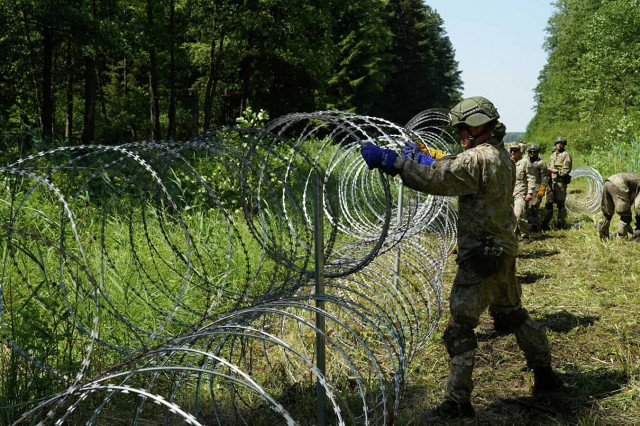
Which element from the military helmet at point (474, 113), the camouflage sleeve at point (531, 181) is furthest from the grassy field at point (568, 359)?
the camouflage sleeve at point (531, 181)

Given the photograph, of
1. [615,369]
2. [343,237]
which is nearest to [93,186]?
[343,237]

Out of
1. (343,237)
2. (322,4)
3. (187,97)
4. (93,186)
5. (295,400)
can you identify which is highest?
(322,4)

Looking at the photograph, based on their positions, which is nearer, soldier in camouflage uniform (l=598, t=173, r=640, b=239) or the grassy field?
the grassy field

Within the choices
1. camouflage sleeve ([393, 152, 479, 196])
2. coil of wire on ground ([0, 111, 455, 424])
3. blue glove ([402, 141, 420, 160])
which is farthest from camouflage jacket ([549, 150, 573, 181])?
camouflage sleeve ([393, 152, 479, 196])

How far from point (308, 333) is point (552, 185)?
333 inches

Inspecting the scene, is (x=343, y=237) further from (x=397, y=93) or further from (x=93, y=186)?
(x=397, y=93)

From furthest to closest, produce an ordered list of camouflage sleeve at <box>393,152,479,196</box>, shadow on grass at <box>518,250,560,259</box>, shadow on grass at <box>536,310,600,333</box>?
1. shadow on grass at <box>518,250,560,259</box>
2. shadow on grass at <box>536,310,600,333</box>
3. camouflage sleeve at <box>393,152,479,196</box>

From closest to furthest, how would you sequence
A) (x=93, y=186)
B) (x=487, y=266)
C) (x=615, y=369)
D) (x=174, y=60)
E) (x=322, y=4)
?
1. (x=487, y=266)
2. (x=615, y=369)
3. (x=93, y=186)
4. (x=174, y=60)
5. (x=322, y=4)

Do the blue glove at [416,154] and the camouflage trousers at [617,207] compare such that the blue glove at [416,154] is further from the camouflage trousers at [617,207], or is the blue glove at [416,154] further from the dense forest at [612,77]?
the dense forest at [612,77]

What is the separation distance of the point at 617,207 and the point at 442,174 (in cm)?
687

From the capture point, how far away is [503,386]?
4465 millimetres

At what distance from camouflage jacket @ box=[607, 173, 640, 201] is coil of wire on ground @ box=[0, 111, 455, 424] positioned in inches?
165

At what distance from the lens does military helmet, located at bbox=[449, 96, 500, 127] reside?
3.90 m

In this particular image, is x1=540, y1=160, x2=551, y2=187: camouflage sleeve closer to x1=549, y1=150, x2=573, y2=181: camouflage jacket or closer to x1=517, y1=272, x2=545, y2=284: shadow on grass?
x1=549, y1=150, x2=573, y2=181: camouflage jacket
